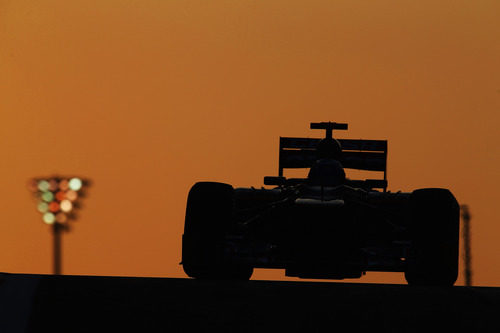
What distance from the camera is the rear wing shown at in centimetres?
1077

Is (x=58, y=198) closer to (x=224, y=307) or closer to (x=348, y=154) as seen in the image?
(x=348, y=154)

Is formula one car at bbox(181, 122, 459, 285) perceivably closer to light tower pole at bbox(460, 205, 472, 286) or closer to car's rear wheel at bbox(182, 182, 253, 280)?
car's rear wheel at bbox(182, 182, 253, 280)

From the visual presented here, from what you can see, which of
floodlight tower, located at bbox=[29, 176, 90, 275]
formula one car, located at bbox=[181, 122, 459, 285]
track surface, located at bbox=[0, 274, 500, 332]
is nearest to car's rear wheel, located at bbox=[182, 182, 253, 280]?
formula one car, located at bbox=[181, 122, 459, 285]

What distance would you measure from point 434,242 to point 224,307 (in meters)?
3.80

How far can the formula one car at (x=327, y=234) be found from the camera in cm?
703

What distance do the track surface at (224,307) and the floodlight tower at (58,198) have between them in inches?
1229

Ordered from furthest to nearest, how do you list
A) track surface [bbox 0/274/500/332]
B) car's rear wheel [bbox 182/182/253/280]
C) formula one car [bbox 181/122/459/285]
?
car's rear wheel [bbox 182/182/253/280] → formula one car [bbox 181/122/459/285] → track surface [bbox 0/274/500/332]

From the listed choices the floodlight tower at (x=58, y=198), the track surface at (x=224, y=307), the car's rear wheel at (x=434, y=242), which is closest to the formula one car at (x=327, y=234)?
the car's rear wheel at (x=434, y=242)

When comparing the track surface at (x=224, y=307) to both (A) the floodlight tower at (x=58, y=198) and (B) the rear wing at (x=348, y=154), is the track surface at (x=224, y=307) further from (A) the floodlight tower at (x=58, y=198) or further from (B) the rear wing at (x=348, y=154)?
(A) the floodlight tower at (x=58, y=198)

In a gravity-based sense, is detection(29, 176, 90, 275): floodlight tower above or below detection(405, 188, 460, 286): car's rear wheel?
below

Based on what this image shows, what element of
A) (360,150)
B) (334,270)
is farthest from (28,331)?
(360,150)

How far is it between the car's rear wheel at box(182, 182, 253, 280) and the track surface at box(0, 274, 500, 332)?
2.80 meters

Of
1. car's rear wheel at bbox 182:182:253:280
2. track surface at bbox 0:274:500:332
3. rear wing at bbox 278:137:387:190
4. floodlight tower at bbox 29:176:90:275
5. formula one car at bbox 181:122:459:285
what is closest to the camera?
track surface at bbox 0:274:500:332

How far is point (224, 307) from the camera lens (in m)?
3.63
